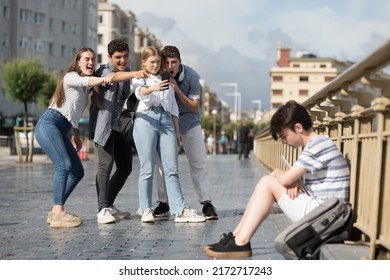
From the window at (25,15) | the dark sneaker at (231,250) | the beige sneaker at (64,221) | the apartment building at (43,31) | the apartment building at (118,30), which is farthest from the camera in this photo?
the apartment building at (118,30)

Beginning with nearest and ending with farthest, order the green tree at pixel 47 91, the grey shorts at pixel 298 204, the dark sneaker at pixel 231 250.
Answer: the grey shorts at pixel 298 204, the dark sneaker at pixel 231 250, the green tree at pixel 47 91

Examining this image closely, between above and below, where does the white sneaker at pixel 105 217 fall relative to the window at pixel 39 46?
below

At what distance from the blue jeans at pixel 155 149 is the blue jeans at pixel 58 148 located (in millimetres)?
630

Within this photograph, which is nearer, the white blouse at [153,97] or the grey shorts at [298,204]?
the grey shorts at [298,204]

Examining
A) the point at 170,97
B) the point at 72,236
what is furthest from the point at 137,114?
the point at 72,236

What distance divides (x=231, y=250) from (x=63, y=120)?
301 cm

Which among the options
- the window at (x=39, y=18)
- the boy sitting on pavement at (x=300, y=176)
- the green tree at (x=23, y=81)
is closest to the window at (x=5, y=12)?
the window at (x=39, y=18)

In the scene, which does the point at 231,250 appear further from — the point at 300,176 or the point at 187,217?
the point at 187,217

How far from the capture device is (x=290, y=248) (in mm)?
5242

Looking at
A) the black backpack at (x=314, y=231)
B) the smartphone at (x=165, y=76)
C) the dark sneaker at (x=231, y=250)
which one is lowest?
the dark sneaker at (x=231, y=250)

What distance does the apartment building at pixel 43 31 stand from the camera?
78.3m

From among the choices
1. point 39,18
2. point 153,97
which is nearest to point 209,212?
point 153,97

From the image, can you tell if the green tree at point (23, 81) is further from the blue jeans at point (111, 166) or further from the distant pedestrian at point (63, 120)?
the distant pedestrian at point (63, 120)
